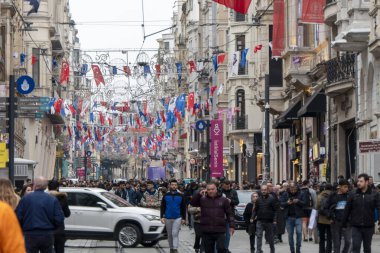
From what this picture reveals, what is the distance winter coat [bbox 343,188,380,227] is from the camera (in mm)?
17422

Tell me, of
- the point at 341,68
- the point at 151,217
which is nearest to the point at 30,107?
the point at 151,217

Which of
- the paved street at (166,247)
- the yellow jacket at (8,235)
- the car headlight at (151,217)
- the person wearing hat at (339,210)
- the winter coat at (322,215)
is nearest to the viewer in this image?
the yellow jacket at (8,235)

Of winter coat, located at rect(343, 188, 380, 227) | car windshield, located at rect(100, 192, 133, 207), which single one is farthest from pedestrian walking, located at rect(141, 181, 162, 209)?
winter coat, located at rect(343, 188, 380, 227)

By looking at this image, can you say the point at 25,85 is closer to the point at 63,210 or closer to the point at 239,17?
the point at 63,210

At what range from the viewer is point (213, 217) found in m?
18.8

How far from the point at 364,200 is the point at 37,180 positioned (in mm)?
5188

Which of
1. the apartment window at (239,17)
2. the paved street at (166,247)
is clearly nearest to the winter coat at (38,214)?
the paved street at (166,247)

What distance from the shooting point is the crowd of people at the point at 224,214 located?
14.5 meters

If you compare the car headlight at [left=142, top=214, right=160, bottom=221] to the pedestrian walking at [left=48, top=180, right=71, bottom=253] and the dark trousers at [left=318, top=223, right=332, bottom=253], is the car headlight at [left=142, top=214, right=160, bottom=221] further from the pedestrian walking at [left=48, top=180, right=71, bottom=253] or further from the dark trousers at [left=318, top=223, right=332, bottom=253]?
the pedestrian walking at [left=48, top=180, right=71, bottom=253]

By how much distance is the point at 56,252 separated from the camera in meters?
18.3

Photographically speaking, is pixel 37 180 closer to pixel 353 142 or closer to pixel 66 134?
pixel 353 142

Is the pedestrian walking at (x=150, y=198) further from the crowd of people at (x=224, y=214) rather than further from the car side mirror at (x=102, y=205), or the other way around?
the car side mirror at (x=102, y=205)

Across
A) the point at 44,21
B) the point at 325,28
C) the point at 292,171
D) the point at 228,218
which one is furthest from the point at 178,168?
the point at 228,218

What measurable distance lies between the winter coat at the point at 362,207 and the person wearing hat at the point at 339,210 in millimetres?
1547
